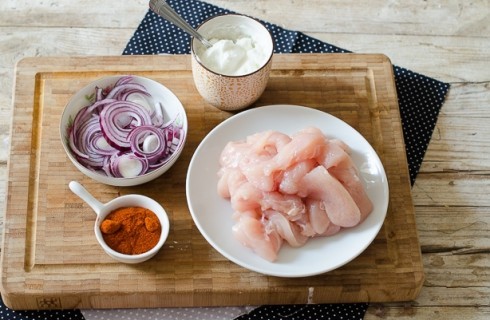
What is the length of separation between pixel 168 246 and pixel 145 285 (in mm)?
136

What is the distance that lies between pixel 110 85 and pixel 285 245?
757 mm

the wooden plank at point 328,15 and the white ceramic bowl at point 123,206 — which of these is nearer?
the white ceramic bowl at point 123,206

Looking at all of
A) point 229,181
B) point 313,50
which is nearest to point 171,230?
point 229,181

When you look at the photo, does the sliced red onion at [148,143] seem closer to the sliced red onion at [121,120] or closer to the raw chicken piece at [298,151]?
the sliced red onion at [121,120]

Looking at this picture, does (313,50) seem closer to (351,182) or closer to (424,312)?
(351,182)

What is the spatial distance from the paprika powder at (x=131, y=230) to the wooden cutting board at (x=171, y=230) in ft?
0.20

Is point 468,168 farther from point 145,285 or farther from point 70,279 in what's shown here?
point 70,279

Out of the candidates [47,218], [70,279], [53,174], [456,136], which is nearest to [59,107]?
[53,174]

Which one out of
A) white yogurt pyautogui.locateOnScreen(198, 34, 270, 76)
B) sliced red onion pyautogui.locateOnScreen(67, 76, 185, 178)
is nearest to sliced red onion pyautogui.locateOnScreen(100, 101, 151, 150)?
sliced red onion pyautogui.locateOnScreen(67, 76, 185, 178)

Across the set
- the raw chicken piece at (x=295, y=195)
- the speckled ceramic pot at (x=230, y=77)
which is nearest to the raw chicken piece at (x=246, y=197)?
the raw chicken piece at (x=295, y=195)

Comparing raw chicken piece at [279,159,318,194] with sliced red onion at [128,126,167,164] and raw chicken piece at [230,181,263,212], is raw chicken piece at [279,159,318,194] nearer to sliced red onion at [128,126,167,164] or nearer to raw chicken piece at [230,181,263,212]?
raw chicken piece at [230,181,263,212]

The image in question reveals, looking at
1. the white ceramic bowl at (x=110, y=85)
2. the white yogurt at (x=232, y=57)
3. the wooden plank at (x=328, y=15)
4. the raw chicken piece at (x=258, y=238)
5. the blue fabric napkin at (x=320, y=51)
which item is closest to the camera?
the raw chicken piece at (x=258, y=238)

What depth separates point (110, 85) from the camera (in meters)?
2.28

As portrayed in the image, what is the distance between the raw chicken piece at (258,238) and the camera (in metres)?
1.99
